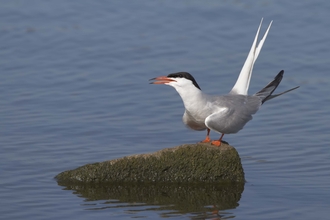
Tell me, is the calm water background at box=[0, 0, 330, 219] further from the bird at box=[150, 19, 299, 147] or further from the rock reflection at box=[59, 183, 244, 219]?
the bird at box=[150, 19, 299, 147]

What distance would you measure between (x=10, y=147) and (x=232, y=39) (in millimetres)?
5819

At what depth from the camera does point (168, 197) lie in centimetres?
742

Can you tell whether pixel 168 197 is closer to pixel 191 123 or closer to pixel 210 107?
pixel 191 123

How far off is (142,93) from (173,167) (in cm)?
337

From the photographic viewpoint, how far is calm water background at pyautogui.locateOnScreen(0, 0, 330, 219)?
7.43m

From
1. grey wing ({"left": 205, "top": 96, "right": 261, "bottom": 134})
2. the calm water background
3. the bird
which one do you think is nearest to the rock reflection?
the calm water background

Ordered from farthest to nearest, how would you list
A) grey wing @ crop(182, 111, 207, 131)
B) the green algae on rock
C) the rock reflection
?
grey wing @ crop(182, 111, 207, 131), the green algae on rock, the rock reflection

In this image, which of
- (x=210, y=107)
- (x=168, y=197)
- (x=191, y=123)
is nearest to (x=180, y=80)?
(x=210, y=107)

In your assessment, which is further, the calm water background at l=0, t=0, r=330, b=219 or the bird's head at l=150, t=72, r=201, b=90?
the bird's head at l=150, t=72, r=201, b=90

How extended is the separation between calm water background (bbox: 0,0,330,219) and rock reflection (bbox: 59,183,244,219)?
62 millimetres

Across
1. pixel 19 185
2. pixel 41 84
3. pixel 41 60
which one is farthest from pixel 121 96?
pixel 19 185

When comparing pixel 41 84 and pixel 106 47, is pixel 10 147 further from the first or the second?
pixel 106 47

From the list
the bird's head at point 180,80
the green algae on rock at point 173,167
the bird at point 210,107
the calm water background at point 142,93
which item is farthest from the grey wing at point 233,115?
the calm water background at point 142,93

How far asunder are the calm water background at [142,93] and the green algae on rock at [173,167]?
32 centimetres
